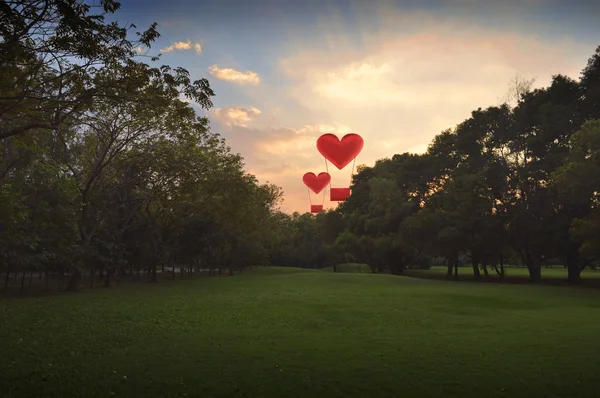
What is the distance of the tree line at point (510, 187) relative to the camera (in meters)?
36.2

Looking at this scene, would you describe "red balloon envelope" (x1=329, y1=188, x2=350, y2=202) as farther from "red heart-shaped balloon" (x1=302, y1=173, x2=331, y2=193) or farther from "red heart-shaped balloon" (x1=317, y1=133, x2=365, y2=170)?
"red heart-shaped balloon" (x1=317, y1=133, x2=365, y2=170)

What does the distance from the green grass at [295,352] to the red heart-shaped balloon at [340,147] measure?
9.30 m

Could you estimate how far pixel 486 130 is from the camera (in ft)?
Answer: 162

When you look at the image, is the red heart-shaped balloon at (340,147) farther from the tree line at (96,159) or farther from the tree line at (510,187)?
the tree line at (510,187)

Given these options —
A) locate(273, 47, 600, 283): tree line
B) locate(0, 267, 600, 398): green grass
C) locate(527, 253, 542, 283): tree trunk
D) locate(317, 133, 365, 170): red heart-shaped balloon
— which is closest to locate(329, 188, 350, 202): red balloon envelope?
locate(317, 133, 365, 170): red heart-shaped balloon

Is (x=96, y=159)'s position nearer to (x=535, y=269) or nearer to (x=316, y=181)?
(x=316, y=181)

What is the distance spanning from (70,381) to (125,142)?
23968 mm

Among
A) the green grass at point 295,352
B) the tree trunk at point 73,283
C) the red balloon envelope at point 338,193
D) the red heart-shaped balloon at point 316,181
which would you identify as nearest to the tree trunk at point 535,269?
the green grass at point 295,352

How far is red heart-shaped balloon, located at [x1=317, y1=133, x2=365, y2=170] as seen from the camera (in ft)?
85.4

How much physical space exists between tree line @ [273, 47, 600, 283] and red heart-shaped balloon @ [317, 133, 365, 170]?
18911mm

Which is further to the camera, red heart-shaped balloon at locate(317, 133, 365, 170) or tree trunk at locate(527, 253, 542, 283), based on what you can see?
tree trunk at locate(527, 253, 542, 283)

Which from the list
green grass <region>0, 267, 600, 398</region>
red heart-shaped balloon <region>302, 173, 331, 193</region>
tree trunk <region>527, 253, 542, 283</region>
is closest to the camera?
green grass <region>0, 267, 600, 398</region>

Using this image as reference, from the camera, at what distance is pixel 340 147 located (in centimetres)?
2620

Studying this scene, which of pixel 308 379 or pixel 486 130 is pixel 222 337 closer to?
pixel 308 379
